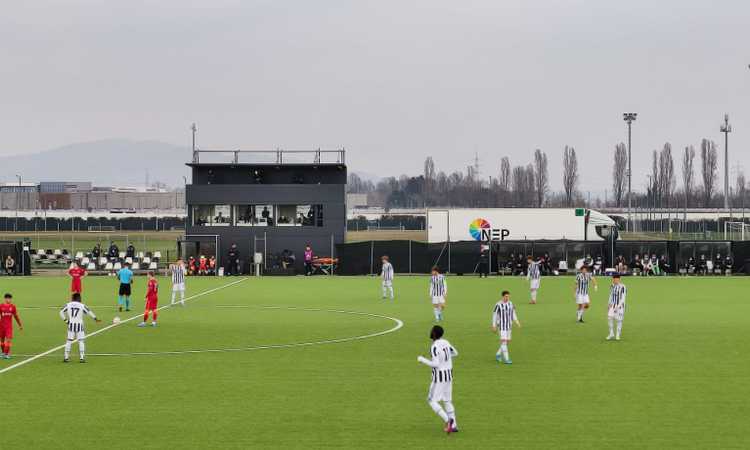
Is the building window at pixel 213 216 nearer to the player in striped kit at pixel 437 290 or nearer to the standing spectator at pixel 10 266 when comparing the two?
the standing spectator at pixel 10 266

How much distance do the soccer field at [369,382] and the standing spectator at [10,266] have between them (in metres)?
34.1

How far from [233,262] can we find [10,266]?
1739 centimetres

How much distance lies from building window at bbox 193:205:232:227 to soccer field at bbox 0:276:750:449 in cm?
3288

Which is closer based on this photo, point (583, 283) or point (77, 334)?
point (77, 334)

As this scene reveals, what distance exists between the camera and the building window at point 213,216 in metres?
Result: 73.4

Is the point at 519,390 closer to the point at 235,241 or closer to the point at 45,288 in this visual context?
the point at 45,288

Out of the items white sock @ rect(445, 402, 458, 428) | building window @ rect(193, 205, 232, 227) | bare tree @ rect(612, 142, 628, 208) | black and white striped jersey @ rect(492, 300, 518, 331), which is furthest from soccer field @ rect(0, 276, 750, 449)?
bare tree @ rect(612, 142, 628, 208)

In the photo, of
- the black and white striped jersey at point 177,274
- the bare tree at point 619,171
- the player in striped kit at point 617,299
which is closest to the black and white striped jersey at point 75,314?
the player in striped kit at point 617,299

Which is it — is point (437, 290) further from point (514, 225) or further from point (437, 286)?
point (514, 225)

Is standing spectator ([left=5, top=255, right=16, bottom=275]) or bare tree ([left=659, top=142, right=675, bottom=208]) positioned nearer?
standing spectator ([left=5, top=255, right=16, bottom=275])

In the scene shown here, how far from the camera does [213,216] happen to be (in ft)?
241

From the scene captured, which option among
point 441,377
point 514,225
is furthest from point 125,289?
point 514,225

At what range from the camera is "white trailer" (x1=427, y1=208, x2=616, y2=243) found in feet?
248

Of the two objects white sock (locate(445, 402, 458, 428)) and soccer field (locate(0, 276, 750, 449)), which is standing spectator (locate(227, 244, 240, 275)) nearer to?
soccer field (locate(0, 276, 750, 449))
